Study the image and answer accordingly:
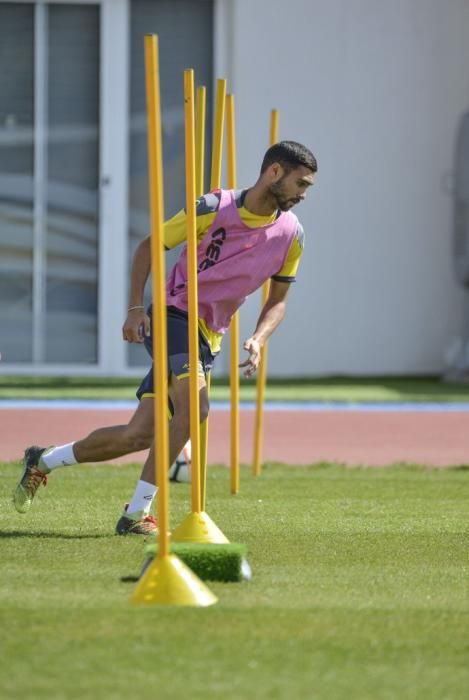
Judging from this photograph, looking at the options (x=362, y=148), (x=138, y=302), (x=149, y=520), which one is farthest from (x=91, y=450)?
(x=362, y=148)

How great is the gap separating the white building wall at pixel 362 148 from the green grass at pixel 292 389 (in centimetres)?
61

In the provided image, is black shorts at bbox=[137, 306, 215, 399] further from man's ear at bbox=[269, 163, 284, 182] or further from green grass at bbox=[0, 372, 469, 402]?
green grass at bbox=[0, 372, 469, 402]

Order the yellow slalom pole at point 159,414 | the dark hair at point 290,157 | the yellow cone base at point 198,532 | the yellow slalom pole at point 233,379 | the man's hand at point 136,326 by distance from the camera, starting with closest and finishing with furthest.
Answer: the yellow slalom pole at point 159,414
the yellow cone base at point 198,532
the man's hand at point 136,326
the dark hair at point 290,157
the yellow slalom pole at point 233,379

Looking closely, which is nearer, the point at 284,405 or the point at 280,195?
the point at 280,195

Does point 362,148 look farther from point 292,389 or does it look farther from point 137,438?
point 137,438

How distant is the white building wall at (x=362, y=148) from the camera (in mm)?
16766

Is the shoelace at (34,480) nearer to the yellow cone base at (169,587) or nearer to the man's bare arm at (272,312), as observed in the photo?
the man's bare arm at (272,312)

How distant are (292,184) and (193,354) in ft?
3.35

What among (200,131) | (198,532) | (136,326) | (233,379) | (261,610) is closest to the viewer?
(261,610)

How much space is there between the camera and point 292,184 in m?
6.77

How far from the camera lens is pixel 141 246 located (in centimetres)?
679

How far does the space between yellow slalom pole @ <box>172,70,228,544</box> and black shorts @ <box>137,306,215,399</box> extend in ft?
2.05

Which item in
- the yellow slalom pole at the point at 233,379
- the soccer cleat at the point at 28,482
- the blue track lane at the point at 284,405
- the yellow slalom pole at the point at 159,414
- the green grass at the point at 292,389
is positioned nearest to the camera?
the yellow slalom pole at the point at 159,414

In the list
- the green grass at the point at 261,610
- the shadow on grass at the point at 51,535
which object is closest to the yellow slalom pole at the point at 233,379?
the green grass at the point at 261,610
